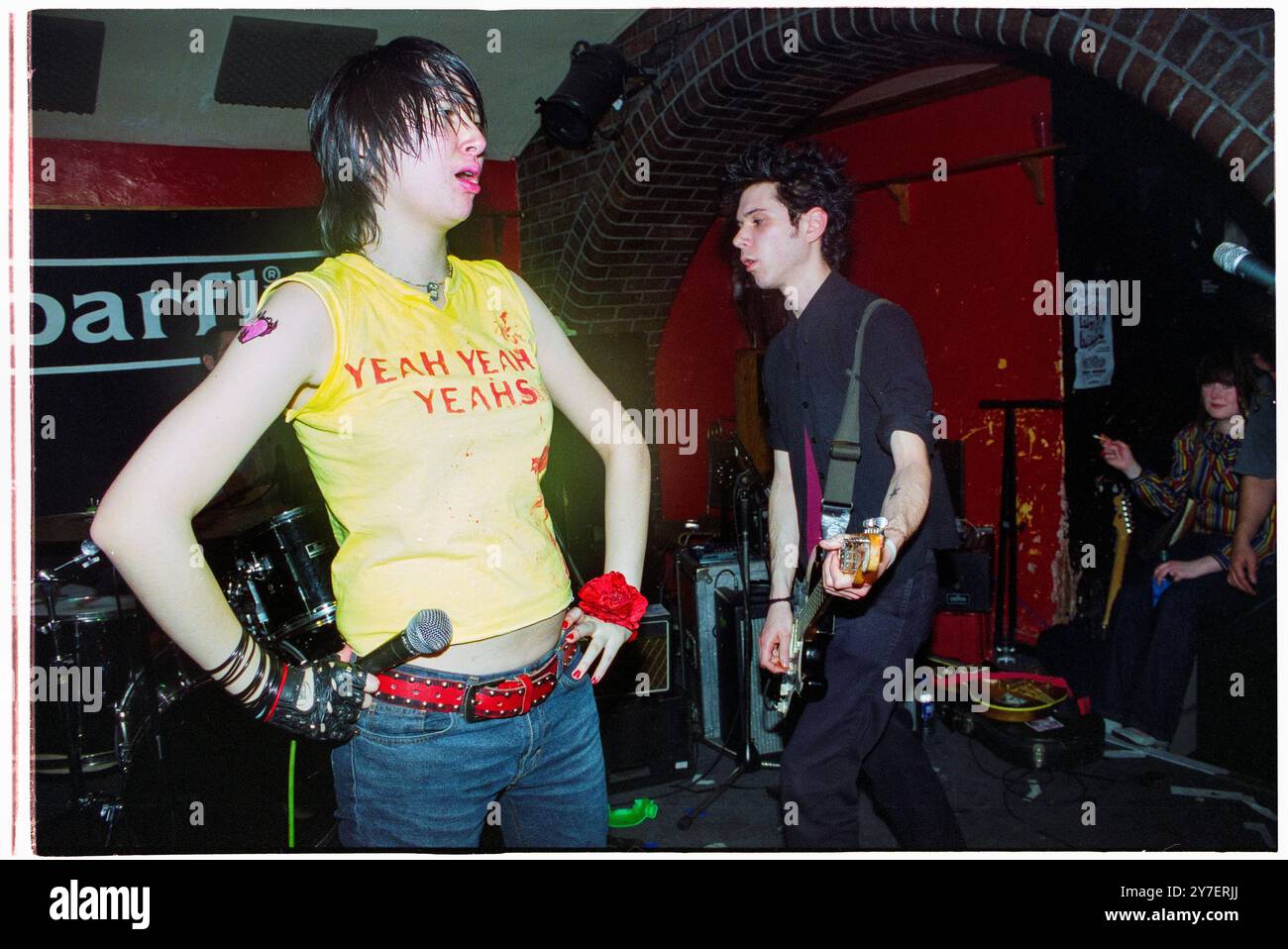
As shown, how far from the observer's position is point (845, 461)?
7.88ft

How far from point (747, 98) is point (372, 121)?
12.9 feet

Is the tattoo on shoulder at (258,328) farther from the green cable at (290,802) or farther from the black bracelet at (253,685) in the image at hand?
the green cable at (290,802)

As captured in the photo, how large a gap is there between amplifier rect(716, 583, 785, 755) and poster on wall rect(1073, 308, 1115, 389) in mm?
2506

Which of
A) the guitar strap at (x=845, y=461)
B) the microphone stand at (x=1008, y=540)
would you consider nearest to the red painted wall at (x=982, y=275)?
the microphone stand at (x=1008, y=540)

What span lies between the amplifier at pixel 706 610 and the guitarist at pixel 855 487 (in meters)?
1.56

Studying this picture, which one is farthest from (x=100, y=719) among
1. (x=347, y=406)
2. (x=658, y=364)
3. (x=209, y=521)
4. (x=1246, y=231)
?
(x=1246, y=231)

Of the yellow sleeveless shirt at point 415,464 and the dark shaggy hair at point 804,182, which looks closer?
the yellow sleeveless shirt at point 415,464

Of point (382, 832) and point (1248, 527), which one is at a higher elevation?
point (1248, 527)

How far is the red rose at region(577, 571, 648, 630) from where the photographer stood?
1725 millimetres

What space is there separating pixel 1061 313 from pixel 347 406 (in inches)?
193

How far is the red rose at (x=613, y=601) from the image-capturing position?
1.72 m

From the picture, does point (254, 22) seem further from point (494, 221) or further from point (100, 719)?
point (100, 719)
